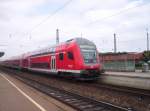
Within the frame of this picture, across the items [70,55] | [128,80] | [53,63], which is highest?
[70,55]

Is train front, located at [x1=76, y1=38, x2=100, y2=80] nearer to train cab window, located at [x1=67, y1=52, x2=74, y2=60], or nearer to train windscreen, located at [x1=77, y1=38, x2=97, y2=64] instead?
train windscreen, located at [x1=77, y1=38, x2=97, y2=64]

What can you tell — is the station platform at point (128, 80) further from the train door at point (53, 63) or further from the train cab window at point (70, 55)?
the train door at point (53, 63)

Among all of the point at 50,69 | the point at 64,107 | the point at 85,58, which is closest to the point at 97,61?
the point at 85,58

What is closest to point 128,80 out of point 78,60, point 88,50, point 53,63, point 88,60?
point 88,60

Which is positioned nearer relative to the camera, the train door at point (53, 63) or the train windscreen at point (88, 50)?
the train windscreen at point (88, 50)

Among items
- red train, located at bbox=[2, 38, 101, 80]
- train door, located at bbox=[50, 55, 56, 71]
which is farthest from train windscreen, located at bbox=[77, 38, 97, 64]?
train door, located at bbox=[50, 55, 56, 71]

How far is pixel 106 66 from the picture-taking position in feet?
149

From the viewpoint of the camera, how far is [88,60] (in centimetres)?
2367

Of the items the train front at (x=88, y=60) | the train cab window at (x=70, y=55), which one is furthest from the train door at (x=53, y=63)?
the train front at (x=88, y=60)

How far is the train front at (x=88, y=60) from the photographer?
23062mm

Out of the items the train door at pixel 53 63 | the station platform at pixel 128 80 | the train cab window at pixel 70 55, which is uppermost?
the train cab window at pixel 70 55

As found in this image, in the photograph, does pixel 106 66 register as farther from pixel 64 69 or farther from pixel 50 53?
pixel 64 69

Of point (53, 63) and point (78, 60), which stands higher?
point (78, 60)

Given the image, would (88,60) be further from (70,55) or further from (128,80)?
(128,80)
